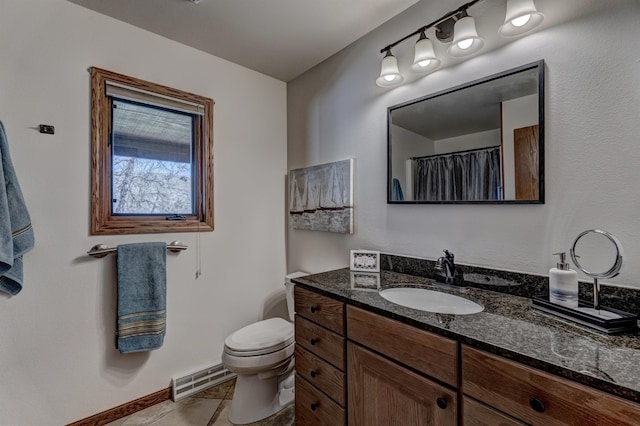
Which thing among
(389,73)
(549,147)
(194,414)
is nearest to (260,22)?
(389,73)

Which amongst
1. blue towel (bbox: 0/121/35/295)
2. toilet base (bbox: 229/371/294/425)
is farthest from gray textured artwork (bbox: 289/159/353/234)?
blue towel (bbox: 0/121/35/295)

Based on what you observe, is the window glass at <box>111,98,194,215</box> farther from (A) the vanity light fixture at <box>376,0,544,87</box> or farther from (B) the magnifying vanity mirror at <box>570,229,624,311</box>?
(B) the magnifying vanity mirror at <box>570,229,624,311</box>

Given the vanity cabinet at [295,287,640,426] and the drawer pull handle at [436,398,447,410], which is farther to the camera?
the drawer pull handle at [436,398,447,410]

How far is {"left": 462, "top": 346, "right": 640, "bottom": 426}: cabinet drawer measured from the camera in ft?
2.04

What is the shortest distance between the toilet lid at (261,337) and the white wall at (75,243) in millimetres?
418

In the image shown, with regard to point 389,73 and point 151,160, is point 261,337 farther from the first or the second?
point 389,73

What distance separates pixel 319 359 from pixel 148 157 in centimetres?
165

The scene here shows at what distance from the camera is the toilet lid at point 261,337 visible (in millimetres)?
1700

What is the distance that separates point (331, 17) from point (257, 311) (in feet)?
7.00

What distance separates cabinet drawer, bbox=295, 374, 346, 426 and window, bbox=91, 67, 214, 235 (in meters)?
1.23

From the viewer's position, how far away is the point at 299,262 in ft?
7.92

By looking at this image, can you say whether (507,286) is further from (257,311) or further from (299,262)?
(257,311)

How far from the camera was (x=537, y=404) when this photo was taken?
0.71 metres

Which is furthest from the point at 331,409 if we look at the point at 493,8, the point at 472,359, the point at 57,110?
the point at 57,110
